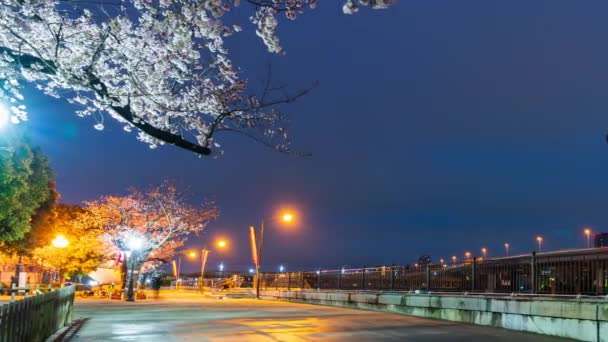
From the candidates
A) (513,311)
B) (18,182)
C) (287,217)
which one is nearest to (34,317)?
(513,311)

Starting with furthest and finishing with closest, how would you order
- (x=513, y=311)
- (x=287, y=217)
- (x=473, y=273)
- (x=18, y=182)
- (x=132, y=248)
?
1. (x=132, y=248)
2. (x=287, y=217)
3. (x=18, y=182)
4. (x=473, y=273)
5. (x=513, y=311)

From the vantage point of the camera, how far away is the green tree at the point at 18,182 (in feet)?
68.6

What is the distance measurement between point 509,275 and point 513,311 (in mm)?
1432

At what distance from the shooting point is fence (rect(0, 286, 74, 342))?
8.58 metres

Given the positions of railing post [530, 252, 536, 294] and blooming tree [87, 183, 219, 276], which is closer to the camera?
railing post [530, 252, 536, 294]

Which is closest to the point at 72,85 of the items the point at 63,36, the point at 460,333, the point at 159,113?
the point at 63,36

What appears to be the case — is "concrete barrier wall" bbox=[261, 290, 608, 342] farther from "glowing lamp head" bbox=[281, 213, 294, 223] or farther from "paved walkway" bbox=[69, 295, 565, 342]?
"glowing lamp head" bbox=[281, 213, 294, 223]

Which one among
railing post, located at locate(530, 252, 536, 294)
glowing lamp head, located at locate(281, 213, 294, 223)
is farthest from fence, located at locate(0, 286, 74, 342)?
glowing lamp head, located at locate(281, 213, 294, 223)

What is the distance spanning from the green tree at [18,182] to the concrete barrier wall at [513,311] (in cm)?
1490

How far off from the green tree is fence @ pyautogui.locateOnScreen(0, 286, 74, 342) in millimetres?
5642

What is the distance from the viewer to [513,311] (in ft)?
50.5

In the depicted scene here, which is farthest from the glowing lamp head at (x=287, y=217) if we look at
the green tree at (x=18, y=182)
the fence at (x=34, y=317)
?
the fence at (x=34, y=317)

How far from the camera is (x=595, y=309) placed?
1252 cm

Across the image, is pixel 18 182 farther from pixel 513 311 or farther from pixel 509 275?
pixel 513 311
